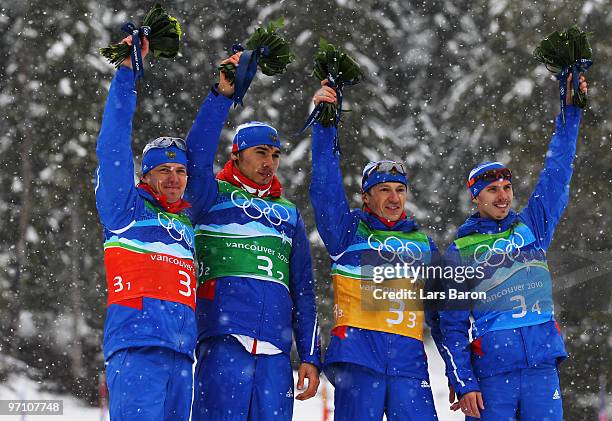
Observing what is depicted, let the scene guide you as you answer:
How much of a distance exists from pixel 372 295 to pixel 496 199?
3.16 feet

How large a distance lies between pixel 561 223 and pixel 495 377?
8802 mm

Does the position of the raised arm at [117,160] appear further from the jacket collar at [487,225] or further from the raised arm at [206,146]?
the jacket collar at [487,225]

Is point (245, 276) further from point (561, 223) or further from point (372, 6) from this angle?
point (372, 6)

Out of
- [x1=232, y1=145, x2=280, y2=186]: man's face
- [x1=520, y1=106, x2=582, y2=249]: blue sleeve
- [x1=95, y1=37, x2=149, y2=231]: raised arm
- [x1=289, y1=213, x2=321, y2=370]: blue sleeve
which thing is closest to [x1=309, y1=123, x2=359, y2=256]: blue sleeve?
[x1=289, y1=213, x2=321, y2=370]: blue sleeve

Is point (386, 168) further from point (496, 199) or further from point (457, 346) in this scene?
point (457, 346)

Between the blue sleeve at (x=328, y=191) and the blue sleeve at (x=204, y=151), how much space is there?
1.80 feet

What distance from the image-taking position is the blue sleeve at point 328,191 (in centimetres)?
484

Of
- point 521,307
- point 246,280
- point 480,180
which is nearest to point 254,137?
point 246,280


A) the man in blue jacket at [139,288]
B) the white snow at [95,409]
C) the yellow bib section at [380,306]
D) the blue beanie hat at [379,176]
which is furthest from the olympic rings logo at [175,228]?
the white snow at [95,409]

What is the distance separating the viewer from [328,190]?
4844mm

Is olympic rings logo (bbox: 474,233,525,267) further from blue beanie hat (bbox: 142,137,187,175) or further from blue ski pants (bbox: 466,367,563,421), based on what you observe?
blue beanie hat (bbox: 142,137,187,175)

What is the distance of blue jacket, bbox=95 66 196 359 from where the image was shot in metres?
4.27

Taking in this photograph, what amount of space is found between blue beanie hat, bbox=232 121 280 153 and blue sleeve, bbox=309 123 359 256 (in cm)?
30

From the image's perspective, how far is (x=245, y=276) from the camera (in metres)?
4.72
